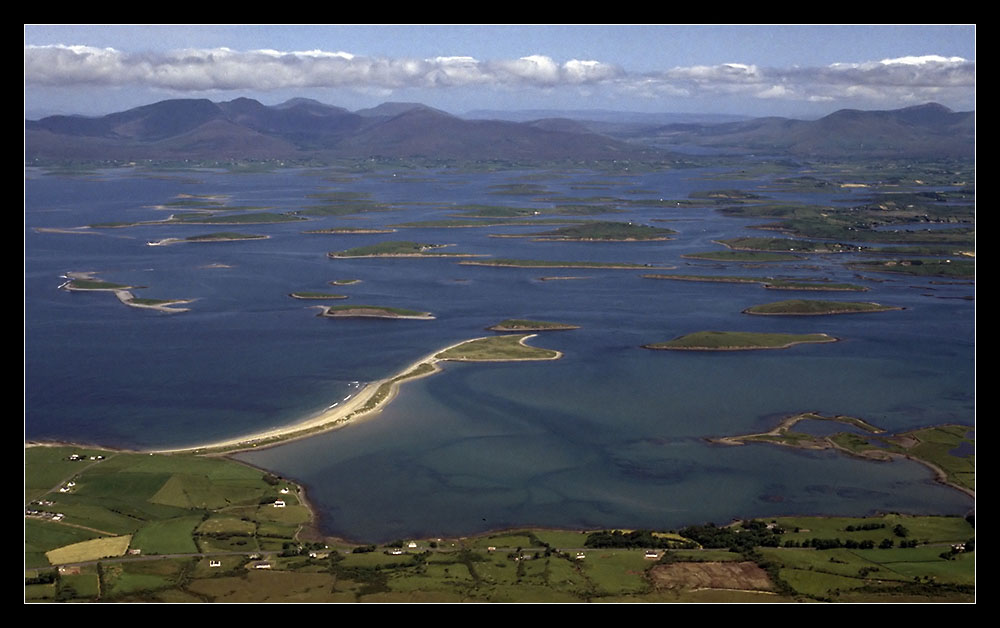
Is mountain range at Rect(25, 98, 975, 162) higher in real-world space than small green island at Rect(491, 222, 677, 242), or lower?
higher

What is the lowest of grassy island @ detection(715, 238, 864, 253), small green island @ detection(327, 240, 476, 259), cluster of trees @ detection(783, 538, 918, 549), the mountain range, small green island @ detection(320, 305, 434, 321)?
cluster of trees @ detection(783, 538, 918, 549)

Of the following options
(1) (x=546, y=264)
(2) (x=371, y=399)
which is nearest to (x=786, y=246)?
(1) (x=546, y=264)

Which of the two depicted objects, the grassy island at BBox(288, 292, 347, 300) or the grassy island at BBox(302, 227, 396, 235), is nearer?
the grassy island at BBox(288, 292, 347, 300)

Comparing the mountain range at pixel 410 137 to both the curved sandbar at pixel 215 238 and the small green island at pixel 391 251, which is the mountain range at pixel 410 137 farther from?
the small green island at pixel 391 251

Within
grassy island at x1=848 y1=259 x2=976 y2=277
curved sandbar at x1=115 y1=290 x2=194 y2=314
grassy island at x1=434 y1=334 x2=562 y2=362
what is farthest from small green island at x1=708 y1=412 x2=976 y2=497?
grassy island at x1=848 y1=259 x2=976 y2=277

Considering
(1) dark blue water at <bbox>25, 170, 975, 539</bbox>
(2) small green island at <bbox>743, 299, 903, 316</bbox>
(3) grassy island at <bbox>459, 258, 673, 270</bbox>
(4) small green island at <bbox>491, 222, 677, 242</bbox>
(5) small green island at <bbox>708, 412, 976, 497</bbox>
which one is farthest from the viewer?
(4) small green island at <bbox>491, 222, 677, 242</bbox>

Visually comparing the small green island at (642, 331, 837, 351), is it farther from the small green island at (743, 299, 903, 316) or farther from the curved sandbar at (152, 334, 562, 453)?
the curved sandbar at (152, 334, 562, 453)

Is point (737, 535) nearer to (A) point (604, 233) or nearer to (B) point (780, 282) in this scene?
(B) point (780, 282)

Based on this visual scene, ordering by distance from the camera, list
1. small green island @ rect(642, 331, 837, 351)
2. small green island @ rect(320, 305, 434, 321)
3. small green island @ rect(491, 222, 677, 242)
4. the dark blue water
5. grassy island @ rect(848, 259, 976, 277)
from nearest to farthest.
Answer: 1. the dark blue water
2. small green island @ rect(642, 331, 837, 351)
3. small green island @ rect(320, 305, 434, 321)
4. grassy island @ rect(848, 259, 976, 277)
5. small green island @ rect(491, 222, 677, 242)
